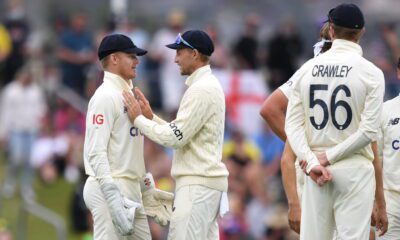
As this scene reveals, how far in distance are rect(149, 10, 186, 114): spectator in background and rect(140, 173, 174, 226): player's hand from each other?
1168cm

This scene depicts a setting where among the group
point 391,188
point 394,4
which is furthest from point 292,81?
point 394,4

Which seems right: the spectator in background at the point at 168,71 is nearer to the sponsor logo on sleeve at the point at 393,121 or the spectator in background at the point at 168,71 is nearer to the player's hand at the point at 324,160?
the sponsor logo on sleeve at the point at 393,121

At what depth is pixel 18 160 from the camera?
23969 millimetres

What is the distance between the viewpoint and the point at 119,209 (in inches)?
421

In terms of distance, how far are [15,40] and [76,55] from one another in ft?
4.55

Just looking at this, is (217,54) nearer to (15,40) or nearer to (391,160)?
(15,40)

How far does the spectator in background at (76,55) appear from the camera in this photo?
24797mm

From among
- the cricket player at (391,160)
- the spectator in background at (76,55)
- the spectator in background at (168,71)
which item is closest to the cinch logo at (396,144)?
the cricket player at (391,160)

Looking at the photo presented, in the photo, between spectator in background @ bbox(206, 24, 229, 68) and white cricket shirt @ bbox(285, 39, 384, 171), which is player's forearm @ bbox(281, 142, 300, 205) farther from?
spectator in background @ bbox(206, 24, 229, 68)

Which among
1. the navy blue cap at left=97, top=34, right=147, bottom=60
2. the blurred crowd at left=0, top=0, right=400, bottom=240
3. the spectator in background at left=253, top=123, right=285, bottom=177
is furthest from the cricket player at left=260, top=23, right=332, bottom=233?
the spectator in background at left=253, top=123, right=285, bottom=177

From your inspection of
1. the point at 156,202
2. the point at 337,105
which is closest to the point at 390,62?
the point at 156,202

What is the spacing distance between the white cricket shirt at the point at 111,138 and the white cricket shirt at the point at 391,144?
7.32 ft

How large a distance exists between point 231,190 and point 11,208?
5.30m

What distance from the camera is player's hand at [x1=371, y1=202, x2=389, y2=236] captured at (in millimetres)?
11008
